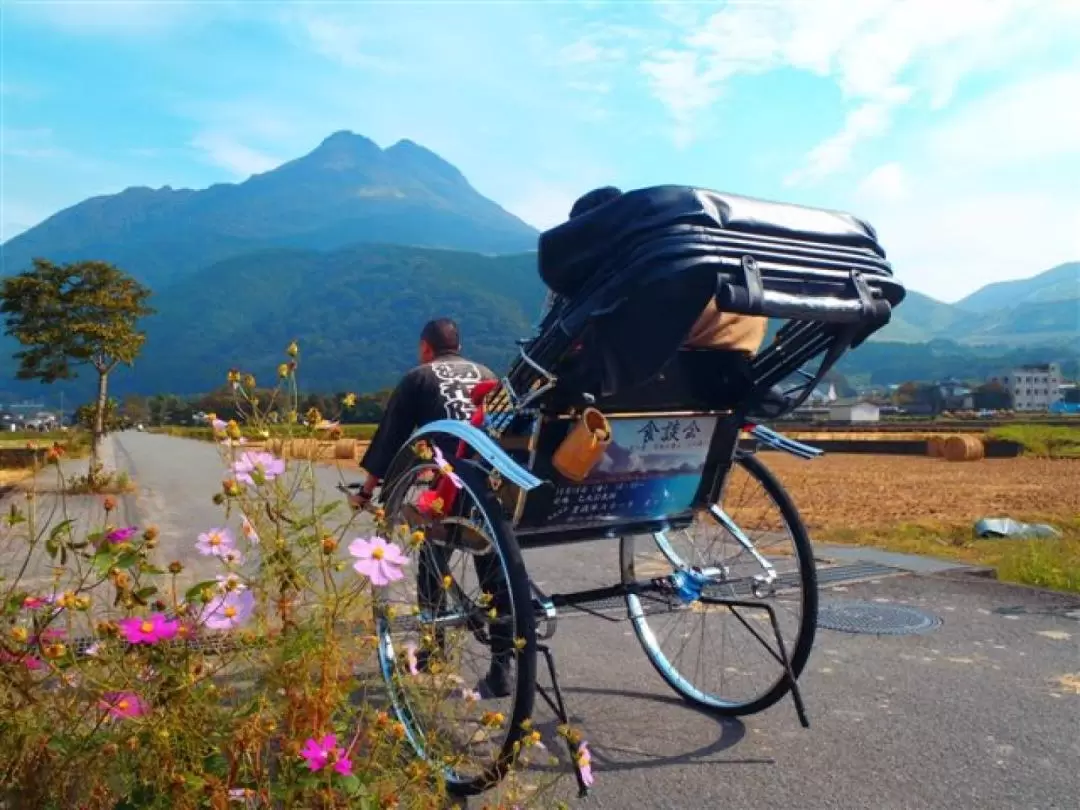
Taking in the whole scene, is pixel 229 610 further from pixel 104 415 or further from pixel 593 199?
pixel 104 415

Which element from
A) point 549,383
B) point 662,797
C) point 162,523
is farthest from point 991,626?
point 162,523

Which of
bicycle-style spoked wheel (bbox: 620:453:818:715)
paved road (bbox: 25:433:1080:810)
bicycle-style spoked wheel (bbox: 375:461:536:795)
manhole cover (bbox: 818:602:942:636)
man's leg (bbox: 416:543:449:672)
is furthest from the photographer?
manhole cover (bbox: 818:602:942:636)

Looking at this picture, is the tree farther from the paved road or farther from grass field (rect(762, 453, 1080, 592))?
the paved road

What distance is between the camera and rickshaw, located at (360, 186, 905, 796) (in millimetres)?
2969

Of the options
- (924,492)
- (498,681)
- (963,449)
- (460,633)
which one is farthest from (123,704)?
(963,449)

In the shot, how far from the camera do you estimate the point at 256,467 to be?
7.49 feet

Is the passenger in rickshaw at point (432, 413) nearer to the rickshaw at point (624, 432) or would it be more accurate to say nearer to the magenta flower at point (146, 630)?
the rickshaw at point (624, 432)

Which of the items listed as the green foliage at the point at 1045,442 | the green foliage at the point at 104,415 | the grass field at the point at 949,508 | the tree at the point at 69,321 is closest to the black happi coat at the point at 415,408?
the grass field at the point at 949,508

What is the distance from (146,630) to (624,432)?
2076 mm

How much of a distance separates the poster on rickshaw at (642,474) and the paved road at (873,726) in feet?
3.01

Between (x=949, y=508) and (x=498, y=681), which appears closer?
(x=498, y=681)

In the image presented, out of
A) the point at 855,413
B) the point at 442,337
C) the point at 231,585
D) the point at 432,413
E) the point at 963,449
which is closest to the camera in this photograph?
the point at 231,585

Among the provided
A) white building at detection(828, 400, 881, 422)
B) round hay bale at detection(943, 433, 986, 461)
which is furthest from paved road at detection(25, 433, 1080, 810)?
white building at detection(828, 400, 881, 422)

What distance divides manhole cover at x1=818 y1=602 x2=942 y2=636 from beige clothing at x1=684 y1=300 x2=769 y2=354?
2403 millimetres
